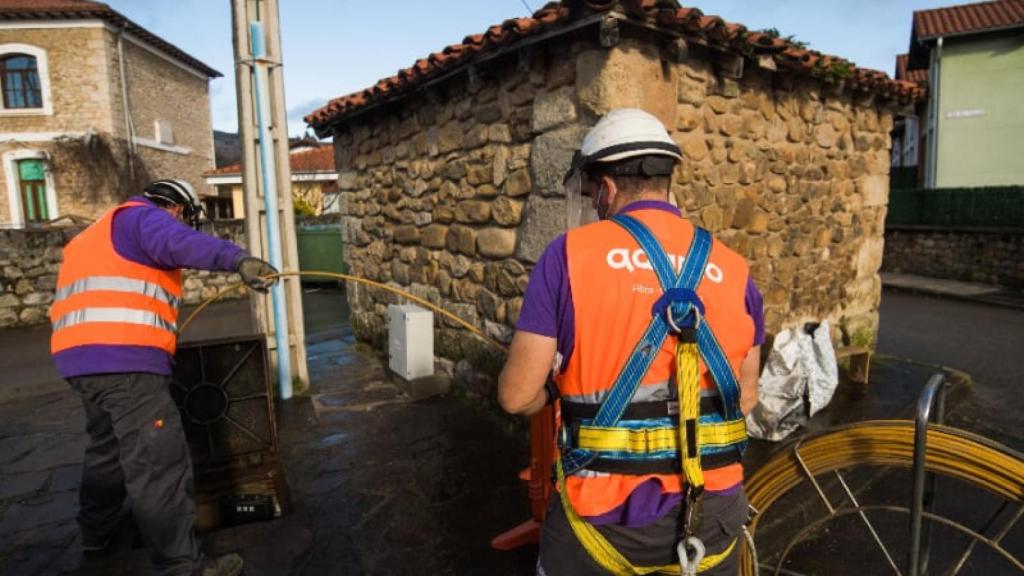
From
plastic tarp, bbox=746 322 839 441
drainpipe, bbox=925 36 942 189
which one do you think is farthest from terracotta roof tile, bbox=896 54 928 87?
plastic tarp, bbox=746 322 839 441

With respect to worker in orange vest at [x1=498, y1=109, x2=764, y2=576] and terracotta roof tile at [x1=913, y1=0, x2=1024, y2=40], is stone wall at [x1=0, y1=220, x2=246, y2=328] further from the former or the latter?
terracotta roof tile at [x1=913, y1=0, x2=1024, y2=40]

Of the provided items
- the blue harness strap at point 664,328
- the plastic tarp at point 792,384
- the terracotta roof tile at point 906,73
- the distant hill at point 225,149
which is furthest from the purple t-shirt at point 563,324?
the distant hill at point 225,149

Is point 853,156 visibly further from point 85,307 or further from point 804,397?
point 85,307

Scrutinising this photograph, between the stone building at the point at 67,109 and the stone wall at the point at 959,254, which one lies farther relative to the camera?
the stone building at the point at 67,109

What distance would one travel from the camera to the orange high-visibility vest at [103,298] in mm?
→ 2564

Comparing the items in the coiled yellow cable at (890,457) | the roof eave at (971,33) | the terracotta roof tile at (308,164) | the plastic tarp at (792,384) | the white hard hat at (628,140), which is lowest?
the plastic tarp at (792,384)

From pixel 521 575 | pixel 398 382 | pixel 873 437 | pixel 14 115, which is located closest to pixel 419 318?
pixel 398 382

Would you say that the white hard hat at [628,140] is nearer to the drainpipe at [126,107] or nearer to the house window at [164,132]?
the drainpipe at [126,107]

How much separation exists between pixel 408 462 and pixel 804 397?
114 inches

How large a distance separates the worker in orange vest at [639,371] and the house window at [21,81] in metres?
24.7

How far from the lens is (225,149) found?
33188 mm

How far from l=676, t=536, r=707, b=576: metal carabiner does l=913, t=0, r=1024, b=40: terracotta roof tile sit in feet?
59.4

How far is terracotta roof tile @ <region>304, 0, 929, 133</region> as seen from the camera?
348cm

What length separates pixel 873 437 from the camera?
79.0 inches
